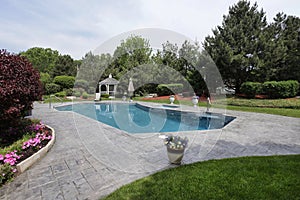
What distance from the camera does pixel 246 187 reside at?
2.26 metres

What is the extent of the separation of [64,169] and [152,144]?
2.01 metres

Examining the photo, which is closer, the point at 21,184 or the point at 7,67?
the point at 21,184

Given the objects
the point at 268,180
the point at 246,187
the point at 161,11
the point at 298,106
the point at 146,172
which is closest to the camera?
the point at 246,187

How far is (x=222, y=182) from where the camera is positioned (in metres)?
2.38

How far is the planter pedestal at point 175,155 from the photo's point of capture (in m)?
2.90

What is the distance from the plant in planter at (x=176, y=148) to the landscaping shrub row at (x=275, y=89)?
1335cm

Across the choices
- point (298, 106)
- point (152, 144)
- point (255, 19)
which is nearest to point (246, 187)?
point (152, 144)

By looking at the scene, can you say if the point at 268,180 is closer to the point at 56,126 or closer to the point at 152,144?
the point at 152,144

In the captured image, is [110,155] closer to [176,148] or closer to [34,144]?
[176,148]

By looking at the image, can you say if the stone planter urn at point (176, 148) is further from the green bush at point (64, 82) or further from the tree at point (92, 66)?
the green bush at point (64, 82)

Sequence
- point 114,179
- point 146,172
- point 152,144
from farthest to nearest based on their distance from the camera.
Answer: point 152,144
point 146,172
point 114,179

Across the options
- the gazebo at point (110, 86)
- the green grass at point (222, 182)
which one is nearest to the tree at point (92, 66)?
the green grass at point (222, 182)

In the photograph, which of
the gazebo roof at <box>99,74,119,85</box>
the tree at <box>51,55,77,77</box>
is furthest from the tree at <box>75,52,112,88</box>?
the tree at <box>51,55,77,77</box>

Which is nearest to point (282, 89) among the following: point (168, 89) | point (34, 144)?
point (168, 89)
